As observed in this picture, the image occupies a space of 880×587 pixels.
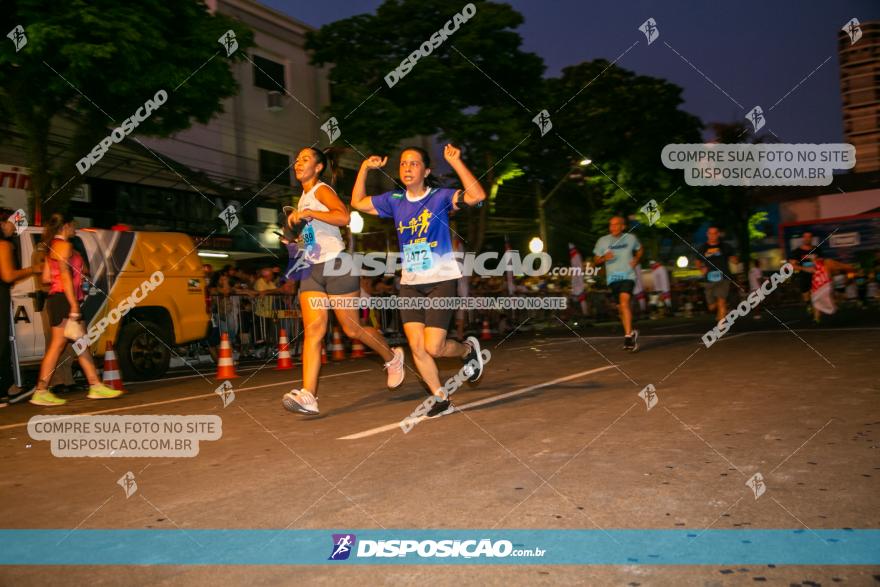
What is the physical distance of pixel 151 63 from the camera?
13148 millimetres

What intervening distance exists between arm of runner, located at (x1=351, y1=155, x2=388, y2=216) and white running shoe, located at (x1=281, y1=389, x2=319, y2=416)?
1562 mm

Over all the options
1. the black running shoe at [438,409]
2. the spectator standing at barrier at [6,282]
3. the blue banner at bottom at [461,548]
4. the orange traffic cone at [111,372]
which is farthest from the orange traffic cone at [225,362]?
the blue banner at bottom at [461,548]

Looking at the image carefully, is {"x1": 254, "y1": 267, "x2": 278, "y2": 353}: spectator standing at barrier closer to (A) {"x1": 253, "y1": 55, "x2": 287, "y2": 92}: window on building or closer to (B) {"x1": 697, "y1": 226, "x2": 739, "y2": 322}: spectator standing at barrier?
(B) {"x1": 697, "y1": 226, "x2": 739, "y2": 322}: spectator standing at barrier

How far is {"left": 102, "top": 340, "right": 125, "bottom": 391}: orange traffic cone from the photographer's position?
924 centimetres

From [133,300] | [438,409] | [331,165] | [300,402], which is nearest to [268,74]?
[133,300]

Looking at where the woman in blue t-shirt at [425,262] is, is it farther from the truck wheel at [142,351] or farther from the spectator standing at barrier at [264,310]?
the spectator standing at barrier at [264,310]

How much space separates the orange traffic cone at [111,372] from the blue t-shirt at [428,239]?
4.84 m

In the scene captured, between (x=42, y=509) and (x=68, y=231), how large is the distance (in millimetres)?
5472

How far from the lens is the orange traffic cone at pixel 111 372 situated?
30.3ft

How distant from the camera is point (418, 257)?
20.1ft

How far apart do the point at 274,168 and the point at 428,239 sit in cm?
2342

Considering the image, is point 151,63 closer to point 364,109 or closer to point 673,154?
point 364,109

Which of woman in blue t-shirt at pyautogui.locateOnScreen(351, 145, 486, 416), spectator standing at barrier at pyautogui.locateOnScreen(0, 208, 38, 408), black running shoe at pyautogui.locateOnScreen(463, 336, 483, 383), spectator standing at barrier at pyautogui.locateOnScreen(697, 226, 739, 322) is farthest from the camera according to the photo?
spectator standing at barrier at pyautogui.locateOnScreen(697, 226, 739, 322)

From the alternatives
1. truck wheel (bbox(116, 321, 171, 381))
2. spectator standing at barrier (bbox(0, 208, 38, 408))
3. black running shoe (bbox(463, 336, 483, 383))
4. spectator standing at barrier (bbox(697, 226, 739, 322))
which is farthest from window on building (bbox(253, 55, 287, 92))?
black running shoe (bbox(463, 336, 483, 383))
